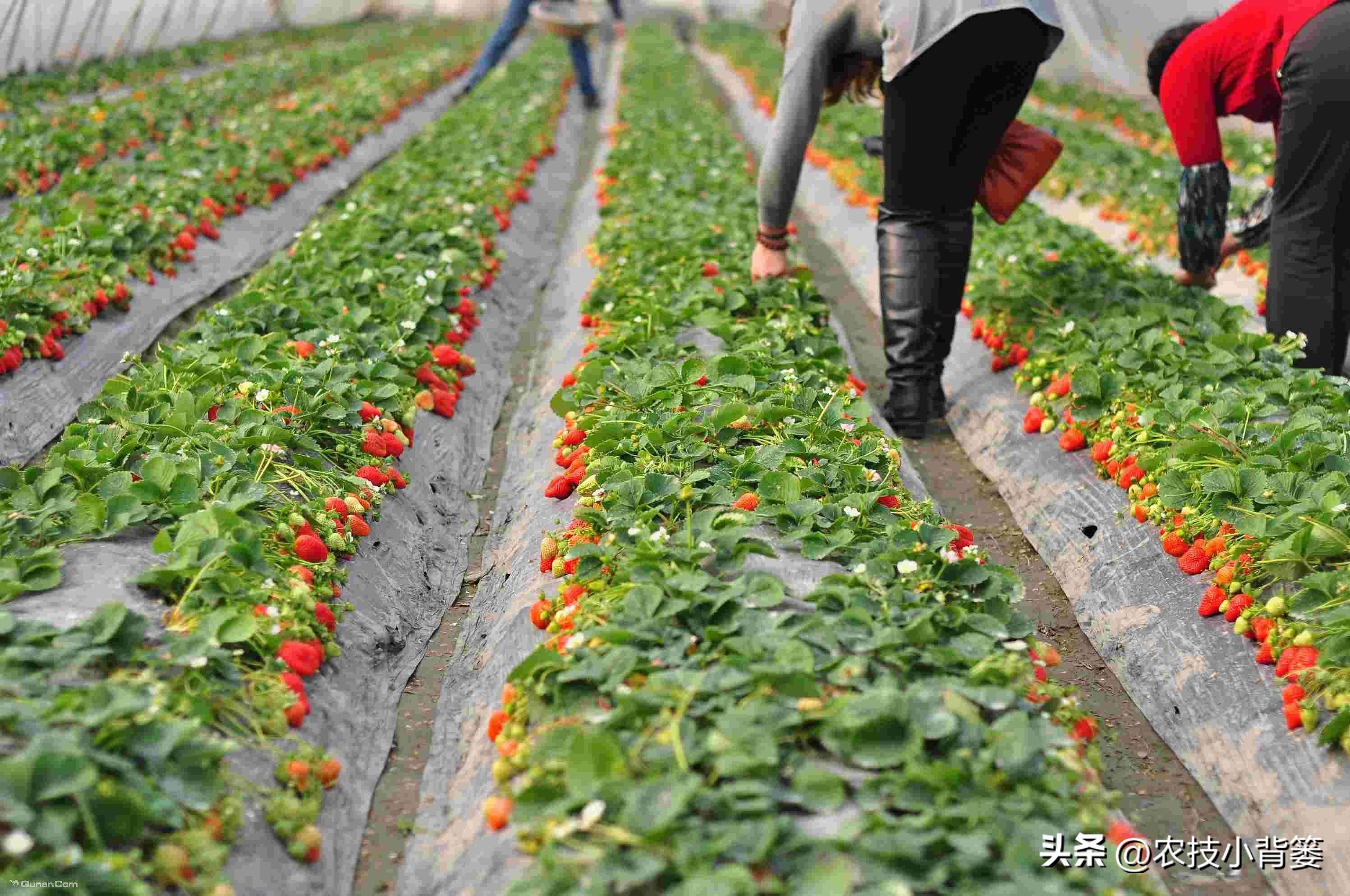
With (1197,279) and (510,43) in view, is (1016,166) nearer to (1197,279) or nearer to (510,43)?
(1197,279)

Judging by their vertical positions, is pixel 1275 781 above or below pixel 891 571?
below

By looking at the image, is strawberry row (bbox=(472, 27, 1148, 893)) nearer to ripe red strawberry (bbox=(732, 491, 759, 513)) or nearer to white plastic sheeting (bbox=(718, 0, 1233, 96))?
ripe red strawberry (bbox=(732, 491, 759, 513))

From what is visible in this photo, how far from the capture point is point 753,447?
3154mm

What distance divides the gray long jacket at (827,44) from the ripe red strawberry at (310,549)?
2.10 meters

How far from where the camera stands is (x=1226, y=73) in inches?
159

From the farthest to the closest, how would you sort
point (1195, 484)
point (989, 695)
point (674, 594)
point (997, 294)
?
point (997, 294) < point (1195, 484) < point (674, 594) < point (989, 695)

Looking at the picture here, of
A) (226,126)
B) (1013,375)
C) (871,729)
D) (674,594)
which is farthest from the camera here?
(226,126)

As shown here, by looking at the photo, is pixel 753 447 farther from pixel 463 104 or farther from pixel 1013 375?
pixel 463 104

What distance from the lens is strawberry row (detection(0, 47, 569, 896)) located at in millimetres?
1901

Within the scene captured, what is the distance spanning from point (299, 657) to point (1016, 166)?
3.05 meters

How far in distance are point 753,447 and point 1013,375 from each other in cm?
168

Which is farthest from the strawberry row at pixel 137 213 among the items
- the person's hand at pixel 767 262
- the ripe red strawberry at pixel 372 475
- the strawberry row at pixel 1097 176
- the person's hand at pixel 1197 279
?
the person's hand at pixel 1197 279

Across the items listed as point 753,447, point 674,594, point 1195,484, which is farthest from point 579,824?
point 1195,484

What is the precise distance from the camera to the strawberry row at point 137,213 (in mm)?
4477
